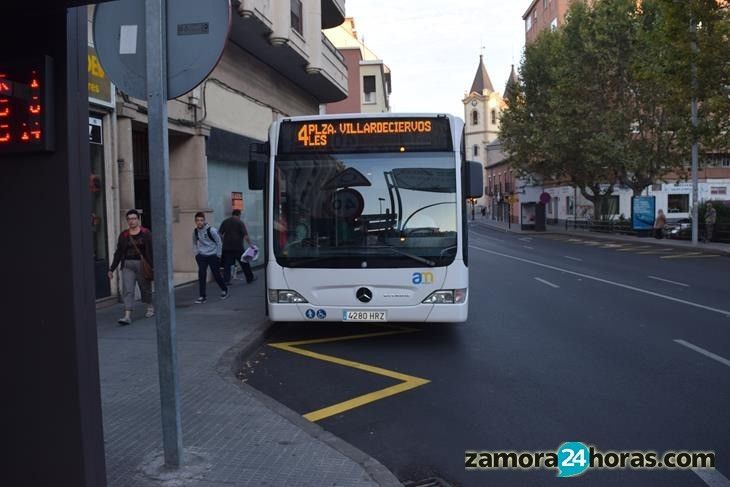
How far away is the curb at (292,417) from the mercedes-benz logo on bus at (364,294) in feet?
4.76

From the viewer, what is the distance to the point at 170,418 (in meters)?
3.99

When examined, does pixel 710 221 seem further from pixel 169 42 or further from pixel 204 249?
pixel 169 42

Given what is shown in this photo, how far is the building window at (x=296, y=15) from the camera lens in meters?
19.9

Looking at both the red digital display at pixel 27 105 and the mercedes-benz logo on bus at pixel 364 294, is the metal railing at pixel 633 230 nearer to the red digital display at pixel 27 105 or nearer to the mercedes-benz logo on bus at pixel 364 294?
the mercedes-benz logo on bus at pixel 364 294

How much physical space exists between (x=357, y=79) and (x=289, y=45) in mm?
34993

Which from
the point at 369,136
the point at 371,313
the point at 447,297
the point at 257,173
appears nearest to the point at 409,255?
the point at 447,297

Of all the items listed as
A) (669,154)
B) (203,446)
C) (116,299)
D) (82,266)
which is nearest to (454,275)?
(203,446)

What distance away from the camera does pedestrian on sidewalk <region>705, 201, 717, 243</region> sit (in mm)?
29503

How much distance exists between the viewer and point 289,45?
60.9 feet

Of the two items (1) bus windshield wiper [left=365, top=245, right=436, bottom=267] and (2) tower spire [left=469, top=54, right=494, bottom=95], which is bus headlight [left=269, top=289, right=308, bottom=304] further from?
(2) tower spire [left=469, top=54, right=494, bottom=95]

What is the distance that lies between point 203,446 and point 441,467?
160 cm

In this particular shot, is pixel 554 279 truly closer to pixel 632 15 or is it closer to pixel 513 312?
pixel 513 312

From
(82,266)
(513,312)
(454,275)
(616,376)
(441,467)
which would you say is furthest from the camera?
(513,312)

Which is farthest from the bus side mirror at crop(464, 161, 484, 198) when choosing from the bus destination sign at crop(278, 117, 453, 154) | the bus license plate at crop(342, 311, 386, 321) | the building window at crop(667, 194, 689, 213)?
the building window at crop(667, 194, 689, 213)
